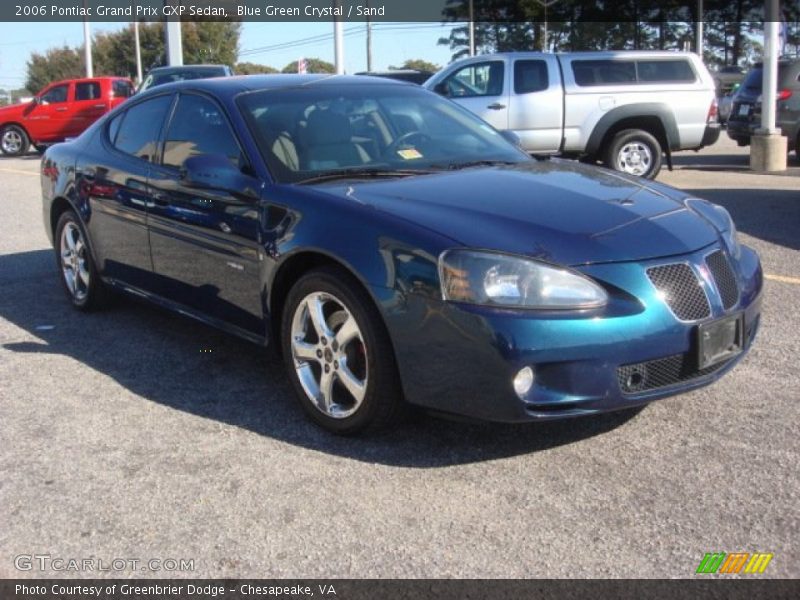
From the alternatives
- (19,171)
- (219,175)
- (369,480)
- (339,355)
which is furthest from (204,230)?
(19,171)

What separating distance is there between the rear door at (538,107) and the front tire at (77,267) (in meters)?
7.64

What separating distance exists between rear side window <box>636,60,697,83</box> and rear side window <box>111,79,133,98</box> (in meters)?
13.8

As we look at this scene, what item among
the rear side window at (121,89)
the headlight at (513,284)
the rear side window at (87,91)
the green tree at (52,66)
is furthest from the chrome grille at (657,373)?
the green tree at (52,66)

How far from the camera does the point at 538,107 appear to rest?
12.7 m

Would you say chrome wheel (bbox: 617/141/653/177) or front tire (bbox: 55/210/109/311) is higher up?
chrome wheel (bbox: 617/141/653/177)

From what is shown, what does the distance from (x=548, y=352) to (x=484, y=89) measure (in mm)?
10344

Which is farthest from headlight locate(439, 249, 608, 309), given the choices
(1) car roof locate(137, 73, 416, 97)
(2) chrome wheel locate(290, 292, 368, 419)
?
(1) car roof locate(137, 73, 416, 97)

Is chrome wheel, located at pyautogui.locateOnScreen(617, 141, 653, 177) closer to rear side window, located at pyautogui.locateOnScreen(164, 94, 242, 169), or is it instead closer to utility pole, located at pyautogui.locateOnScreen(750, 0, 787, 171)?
utility pole, located at pyautogui.locateOnScreen(750, 0, 787, 171)

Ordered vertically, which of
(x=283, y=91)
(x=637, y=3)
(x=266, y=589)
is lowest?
(x=266, y=589)

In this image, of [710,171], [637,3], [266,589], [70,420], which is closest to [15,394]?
[70,420]

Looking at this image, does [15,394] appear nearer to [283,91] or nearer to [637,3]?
[283,91]

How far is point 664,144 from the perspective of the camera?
12984 millimetres

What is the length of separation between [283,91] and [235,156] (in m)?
0.54

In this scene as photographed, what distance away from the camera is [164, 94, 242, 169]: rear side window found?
15.1 ft
